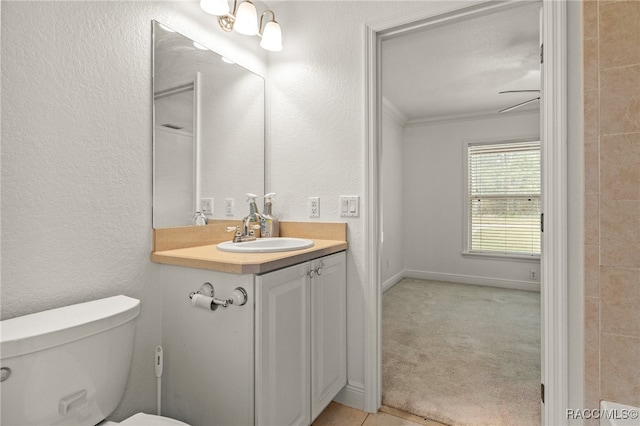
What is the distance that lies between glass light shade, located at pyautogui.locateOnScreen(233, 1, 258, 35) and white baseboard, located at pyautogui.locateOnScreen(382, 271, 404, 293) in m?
3.22

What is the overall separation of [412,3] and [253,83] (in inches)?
38.5

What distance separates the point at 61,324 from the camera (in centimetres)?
97

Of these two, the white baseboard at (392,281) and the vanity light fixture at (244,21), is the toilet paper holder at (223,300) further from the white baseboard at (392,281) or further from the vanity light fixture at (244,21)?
the white baseboard at (392,281)

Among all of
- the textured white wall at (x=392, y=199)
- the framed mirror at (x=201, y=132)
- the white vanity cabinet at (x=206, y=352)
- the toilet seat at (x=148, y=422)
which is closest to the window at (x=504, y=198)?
the textured white wall at (x=392, y=199)

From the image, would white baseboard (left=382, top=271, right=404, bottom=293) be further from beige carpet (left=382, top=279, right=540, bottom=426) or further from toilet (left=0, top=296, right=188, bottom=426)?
toilet (left=0, top=296, right=188, bottom=426)

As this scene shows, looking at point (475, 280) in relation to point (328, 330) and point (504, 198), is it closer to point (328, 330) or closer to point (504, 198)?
point (504, 198)

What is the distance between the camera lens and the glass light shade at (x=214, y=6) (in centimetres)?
157

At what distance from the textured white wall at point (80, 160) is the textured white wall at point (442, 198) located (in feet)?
12.7

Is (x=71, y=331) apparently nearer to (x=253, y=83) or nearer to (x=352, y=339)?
(x=352, y=339)

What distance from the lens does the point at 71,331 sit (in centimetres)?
95

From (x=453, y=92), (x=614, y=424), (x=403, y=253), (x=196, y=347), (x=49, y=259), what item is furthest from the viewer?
(x=403, y=253)

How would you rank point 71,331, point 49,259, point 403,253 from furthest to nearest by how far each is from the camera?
point 403,253 → point 49,259 → point 71,331

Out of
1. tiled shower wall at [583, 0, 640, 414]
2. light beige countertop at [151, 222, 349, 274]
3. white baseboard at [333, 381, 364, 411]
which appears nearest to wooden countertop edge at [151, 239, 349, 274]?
light beige countertop at [151, 222, 349, 274]

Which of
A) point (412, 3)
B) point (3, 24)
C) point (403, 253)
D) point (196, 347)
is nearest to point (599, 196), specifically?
point (412, 3)
